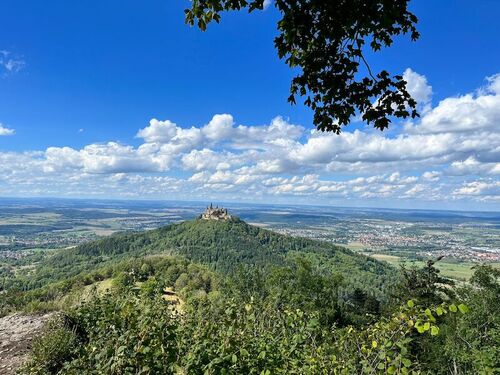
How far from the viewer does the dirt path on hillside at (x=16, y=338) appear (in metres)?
9.16

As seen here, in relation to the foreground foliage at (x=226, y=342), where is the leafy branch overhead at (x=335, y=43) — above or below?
above

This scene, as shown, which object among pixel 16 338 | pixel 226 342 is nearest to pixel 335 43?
pixel 226 342

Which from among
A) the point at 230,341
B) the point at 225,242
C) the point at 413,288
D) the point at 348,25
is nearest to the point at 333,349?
the point at 230,341

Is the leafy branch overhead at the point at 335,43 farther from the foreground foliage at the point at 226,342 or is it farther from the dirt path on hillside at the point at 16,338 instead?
the dirt path on hillside at the point at 16,338

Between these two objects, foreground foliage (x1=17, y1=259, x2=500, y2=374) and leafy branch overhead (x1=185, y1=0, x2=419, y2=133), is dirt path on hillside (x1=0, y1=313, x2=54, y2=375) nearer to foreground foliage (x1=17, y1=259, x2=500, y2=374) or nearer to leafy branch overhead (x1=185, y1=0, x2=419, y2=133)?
foreground foliage (x1=17, y1=259, x2=500, y2=374)

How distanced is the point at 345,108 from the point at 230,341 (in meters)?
4.33

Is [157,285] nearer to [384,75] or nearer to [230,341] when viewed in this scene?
[230,341]

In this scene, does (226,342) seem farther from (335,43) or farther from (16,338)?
(16,338)

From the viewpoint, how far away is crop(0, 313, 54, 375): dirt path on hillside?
9156mm

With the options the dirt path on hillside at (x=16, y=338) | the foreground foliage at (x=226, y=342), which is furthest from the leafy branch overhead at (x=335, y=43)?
the dirt path on hillside at (x=16, y=338)

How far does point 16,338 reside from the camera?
34.9 feet

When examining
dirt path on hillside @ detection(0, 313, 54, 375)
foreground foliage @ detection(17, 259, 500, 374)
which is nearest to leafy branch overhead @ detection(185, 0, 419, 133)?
foreground foliage @ detection(17, 259, 500, 374)

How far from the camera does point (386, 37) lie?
614cm

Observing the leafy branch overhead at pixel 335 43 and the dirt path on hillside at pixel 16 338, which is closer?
the leafy branch overhead at pixel 335 43
